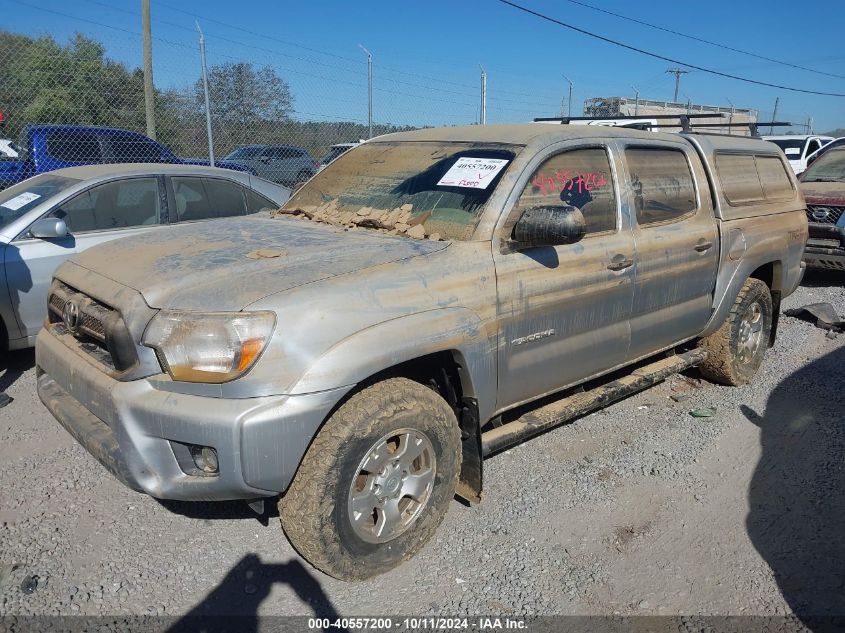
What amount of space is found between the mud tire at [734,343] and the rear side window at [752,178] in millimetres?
674

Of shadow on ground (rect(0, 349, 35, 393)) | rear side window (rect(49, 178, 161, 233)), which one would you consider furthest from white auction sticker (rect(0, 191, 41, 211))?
shadow on ground (rect(0, 349, 35, 393))

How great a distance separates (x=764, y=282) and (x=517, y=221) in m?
3.07

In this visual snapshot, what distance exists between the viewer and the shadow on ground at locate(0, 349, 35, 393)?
16.0ft

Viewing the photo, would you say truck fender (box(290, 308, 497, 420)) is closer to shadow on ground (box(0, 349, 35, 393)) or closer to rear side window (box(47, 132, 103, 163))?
shadow on ground (box(0, 349, 35, 393))

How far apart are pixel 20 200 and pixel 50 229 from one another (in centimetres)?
83

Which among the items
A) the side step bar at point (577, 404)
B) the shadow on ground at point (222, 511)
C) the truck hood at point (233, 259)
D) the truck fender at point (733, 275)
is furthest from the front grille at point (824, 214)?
the shadow on ground at point (222, 511)

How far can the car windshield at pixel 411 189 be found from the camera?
326 cm

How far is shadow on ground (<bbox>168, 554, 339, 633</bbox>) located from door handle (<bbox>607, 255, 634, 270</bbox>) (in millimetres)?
2231

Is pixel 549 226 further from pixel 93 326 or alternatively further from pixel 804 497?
pixel 804 497

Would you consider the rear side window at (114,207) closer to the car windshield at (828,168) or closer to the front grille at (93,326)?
the front grille at (93,326)

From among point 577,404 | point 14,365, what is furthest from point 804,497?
point 14,365

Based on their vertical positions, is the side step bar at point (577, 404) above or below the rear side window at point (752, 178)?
below

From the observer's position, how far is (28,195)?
5352 millimetres

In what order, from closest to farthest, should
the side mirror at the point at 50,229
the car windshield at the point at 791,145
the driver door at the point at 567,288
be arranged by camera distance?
the driver door at the point at 567,288 → the side mirror at the point at 50,229 → the car windshield at the point at 791,145
